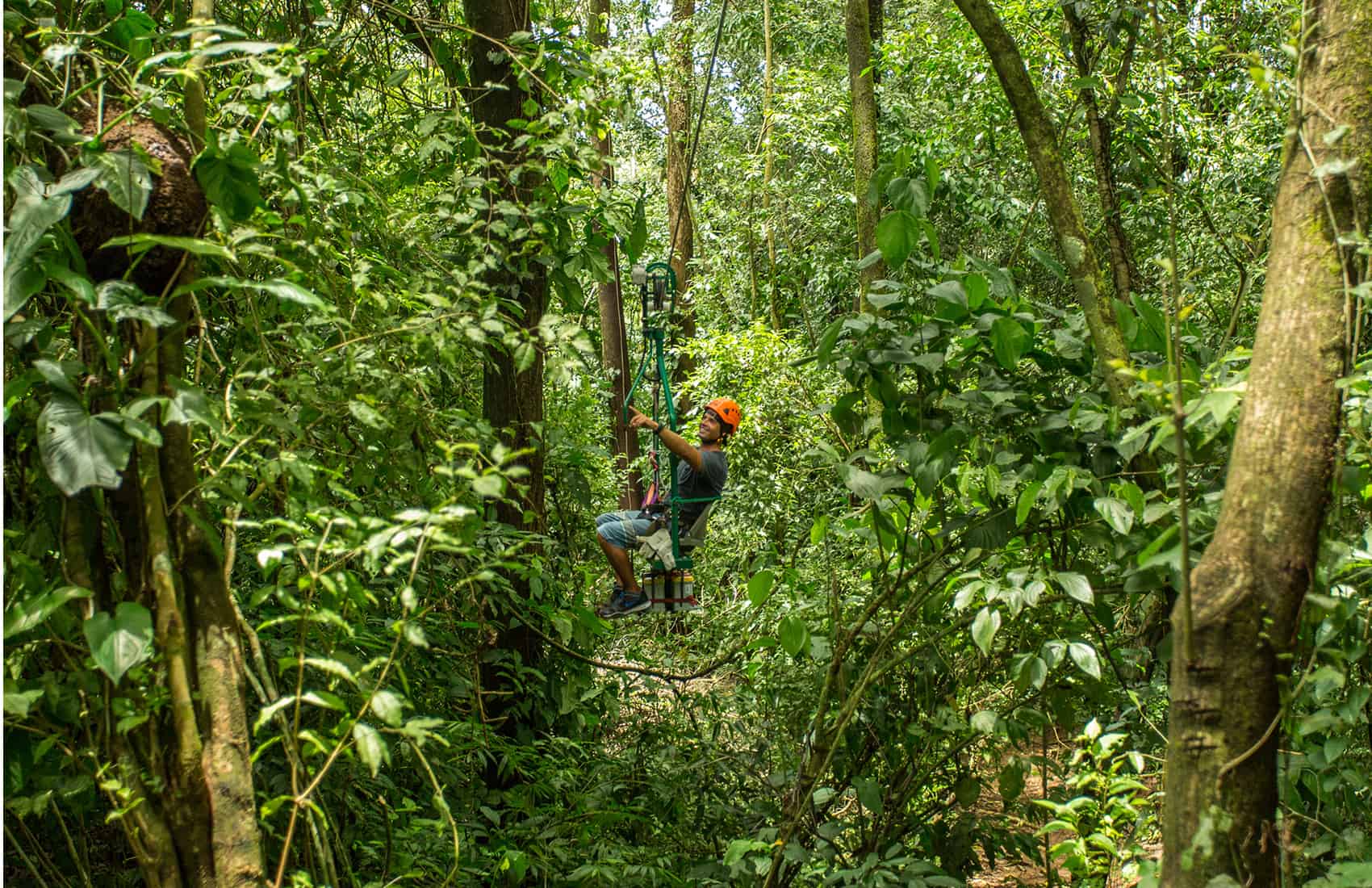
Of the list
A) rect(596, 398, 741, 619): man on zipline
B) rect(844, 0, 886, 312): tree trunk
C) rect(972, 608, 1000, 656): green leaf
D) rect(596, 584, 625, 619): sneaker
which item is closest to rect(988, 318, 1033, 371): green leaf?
rect(972, 608, 1000, 656): green leaf

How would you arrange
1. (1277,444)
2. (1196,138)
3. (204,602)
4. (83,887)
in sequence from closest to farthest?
(1277,444)
(204,602)
(83,887)
(1196,138)

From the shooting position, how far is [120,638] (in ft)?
5.02

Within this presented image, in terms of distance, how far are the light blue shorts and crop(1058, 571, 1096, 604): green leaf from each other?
13.8 feet

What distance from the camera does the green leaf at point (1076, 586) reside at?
7.30 ft

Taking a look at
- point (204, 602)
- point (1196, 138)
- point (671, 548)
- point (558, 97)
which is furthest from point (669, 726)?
point (1196, 138)

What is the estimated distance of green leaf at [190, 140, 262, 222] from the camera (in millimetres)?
1714

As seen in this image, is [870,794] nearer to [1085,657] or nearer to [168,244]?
[1085,657]

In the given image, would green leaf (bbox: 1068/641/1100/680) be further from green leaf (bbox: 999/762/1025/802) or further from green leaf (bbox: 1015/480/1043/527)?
green leaf (bbox: 999/762/1025/802)

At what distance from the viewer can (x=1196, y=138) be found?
9102mm

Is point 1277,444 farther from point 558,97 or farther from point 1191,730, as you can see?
point 558,97

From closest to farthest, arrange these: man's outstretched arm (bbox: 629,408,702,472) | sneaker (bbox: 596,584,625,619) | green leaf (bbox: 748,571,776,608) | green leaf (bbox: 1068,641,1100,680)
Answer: green leaf (bbox: 1068,641,1100,680), green leaf (bbox: 748,571,776,608), man's outstretched arm (bbox: 629,408,702,472), sneaker (bbox: 596,584,625,619)

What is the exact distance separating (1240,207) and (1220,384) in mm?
6685

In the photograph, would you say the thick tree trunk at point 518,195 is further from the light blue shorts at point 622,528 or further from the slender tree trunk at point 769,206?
the slender tree trunk at point 769,206

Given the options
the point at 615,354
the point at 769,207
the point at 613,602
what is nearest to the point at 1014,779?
the point at 613,602
